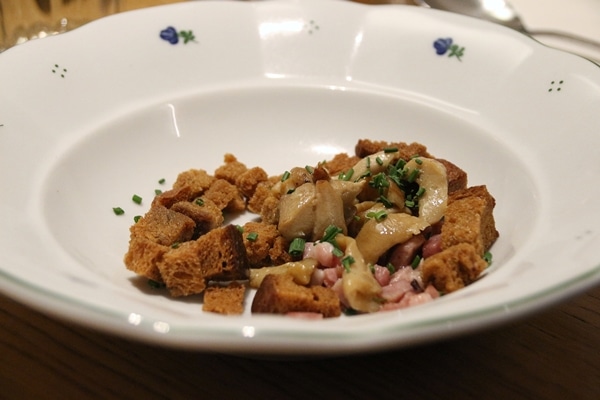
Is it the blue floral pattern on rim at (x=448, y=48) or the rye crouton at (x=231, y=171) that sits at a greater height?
the blue floral pattern on rim at (x=448, y=48)

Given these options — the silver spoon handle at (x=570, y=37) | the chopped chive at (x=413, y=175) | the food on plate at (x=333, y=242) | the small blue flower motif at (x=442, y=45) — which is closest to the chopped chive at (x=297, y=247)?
the food on plate at (x=333, y=242)

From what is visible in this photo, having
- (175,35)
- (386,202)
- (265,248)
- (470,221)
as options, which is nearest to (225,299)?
(265,248)

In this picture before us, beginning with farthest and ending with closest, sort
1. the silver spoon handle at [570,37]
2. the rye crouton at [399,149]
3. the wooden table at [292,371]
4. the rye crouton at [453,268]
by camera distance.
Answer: the silver spoon handle at [570,37] → the rye crouton at [399,149] → the rye crouton at [453,268] → the wooden table at [292,371]

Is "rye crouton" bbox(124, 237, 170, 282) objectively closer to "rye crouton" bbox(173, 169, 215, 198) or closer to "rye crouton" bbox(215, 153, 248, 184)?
"rye crouton" bbox(173, 169, 215, 198)

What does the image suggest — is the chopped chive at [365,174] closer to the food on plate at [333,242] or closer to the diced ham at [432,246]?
the food on plate at [333,242]

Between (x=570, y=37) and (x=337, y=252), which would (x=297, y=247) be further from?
(x=570, y=37)

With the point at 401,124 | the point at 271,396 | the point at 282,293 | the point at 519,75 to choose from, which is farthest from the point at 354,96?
the point at 271,396
